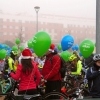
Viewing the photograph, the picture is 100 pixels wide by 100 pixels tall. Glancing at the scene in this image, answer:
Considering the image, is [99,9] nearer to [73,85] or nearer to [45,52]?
[45,52]

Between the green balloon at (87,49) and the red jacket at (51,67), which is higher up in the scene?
the green balloon at (87,49)

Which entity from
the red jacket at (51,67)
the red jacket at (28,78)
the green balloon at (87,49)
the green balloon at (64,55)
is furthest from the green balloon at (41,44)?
the green balloon at (64,55)

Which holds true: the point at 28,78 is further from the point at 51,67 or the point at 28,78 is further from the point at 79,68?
the point at 79,68

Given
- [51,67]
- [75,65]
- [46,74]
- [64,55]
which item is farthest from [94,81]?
[64,55]

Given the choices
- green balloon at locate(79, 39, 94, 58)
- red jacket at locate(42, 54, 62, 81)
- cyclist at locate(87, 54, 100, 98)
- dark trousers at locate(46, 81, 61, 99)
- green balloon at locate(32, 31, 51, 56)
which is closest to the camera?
cyclist at locate(87, 54, 100, 98)

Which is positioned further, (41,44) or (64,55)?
(64,55)

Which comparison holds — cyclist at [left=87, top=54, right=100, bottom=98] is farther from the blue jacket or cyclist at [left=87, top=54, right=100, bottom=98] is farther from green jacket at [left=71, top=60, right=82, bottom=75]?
green jacket at [left=71, top=60, right=82, bottom=75]

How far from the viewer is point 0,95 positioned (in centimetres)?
675

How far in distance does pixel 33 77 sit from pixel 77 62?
11.9ft

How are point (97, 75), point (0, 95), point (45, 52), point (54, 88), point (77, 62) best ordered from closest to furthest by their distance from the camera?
point (97, 75)
point (45, 52)
point (54, 88)
point (0, 95)
point (77, 62)

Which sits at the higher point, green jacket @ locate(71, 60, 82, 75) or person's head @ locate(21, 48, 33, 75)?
person's head @ locate(21, 48, 33, 75)

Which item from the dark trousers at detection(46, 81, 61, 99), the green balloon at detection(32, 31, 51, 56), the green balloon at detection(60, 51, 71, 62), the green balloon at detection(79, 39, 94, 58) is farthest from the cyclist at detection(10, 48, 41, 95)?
the green balloon at detection(60, 51, 71, 62)

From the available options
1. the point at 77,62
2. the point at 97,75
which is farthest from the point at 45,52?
the point at 77,62

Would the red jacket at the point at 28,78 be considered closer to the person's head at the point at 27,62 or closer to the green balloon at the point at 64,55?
the person's head at the point at 27,62
